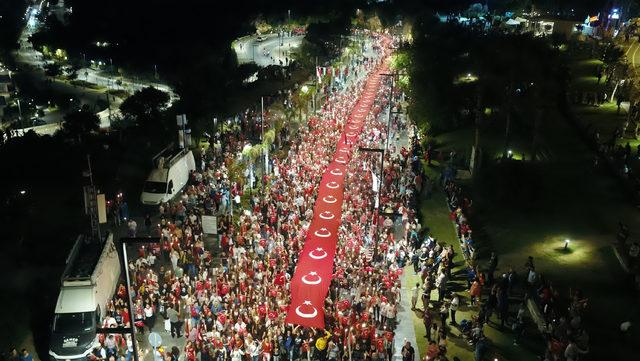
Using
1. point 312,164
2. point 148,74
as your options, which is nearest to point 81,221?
point 312,164

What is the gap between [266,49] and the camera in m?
88.6

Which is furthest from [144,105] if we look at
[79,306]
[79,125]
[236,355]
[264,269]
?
[236,355]

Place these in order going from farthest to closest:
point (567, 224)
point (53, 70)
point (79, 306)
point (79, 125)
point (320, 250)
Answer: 1. point (53, 70)
2. point (79, 125)
3. point (567, 224)
4. point (320, 250)
5. point (79, 306)

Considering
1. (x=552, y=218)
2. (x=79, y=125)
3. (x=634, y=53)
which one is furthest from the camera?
(x=634, y=53)

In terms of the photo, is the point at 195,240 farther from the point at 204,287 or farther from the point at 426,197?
the point at 426,197

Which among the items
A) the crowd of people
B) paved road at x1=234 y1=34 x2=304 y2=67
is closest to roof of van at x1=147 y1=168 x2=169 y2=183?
the crowd of people

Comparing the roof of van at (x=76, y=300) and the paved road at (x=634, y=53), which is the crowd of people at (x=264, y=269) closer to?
the roof of van at (x=76, y=300)

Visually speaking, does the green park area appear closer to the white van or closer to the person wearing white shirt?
the person wearing white shirt

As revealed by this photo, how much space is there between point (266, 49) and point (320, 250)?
6769 cm

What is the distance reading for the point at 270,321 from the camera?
1961cm

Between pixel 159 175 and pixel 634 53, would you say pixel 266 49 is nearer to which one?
pixel 634 53

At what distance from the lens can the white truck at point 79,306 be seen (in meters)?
17.8

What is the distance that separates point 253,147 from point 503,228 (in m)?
17.5

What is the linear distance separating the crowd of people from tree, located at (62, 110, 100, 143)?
11.7 meters
